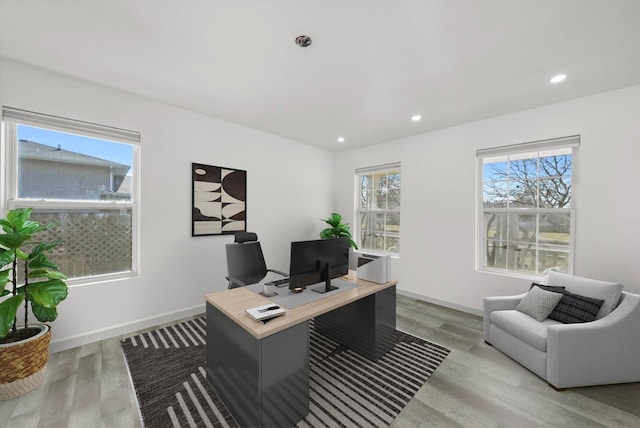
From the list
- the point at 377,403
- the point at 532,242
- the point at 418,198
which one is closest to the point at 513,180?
the point at 532,242

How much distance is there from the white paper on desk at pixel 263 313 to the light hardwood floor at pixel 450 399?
1059 mm

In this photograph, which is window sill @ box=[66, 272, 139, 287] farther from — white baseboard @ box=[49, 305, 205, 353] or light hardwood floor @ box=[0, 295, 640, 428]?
light hardwood floor @ box=[0, 295, 640, 428]

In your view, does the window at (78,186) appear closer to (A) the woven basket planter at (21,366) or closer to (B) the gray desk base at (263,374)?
(A) the woven basket planter at (21,366)

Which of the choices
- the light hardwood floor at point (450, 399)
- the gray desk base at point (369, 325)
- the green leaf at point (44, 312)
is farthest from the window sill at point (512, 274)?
the green leaf at point (44, 312)

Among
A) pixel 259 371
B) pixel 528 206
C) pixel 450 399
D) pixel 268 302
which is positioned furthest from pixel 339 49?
pixel 528 206

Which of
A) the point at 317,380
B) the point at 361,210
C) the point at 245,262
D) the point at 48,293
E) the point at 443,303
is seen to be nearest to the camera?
the point at 48,293

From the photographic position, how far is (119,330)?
2691mm

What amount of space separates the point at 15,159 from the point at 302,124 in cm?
299

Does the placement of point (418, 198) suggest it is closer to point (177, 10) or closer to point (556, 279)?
point (556, 279)

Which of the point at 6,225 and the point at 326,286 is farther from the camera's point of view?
the point at 326,286

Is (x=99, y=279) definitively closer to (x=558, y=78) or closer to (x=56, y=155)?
(x=56, y=155)

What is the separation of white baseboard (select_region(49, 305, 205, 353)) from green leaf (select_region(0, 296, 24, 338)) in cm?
82

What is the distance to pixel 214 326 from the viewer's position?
6.06ft

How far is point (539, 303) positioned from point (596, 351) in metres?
0.48
